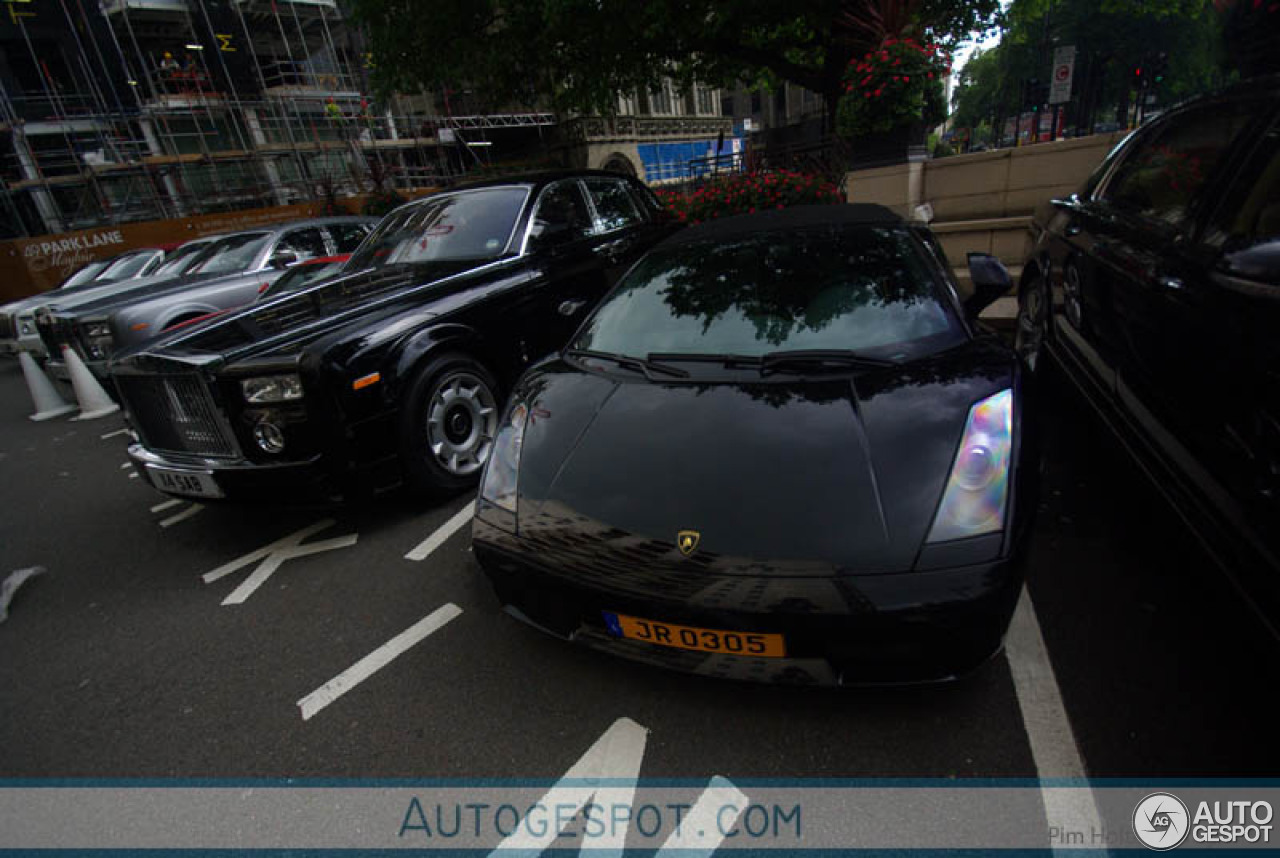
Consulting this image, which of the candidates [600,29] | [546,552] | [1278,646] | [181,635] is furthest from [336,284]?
[600,29]

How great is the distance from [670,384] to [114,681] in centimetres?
259

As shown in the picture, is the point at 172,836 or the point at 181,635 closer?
the point at 172,836

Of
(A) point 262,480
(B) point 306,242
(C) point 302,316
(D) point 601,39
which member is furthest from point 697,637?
(D) point 601,39

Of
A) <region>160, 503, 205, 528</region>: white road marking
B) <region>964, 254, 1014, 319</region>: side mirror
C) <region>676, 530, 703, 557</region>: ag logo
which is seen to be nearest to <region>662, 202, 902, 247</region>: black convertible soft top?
<region>964, 254, 1014, 319</region>: side mirror

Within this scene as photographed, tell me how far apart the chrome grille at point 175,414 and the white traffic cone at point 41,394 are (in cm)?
547

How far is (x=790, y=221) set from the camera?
3031 millimetres

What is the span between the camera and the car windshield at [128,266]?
32.0ft

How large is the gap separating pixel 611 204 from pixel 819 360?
3.30m

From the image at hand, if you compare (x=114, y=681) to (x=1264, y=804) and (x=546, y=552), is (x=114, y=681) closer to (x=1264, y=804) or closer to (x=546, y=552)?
(x=546, y=552)

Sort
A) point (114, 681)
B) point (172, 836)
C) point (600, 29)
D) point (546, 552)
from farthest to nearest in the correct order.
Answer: point (600, 29)
point (114, 681)
point (546, 552)
point (172, 836)

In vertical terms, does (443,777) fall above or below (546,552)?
below

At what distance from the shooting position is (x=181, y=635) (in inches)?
107

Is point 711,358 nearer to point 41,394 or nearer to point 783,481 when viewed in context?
point 783,481

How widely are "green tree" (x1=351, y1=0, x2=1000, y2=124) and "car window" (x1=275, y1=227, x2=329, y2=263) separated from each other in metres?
4.49
